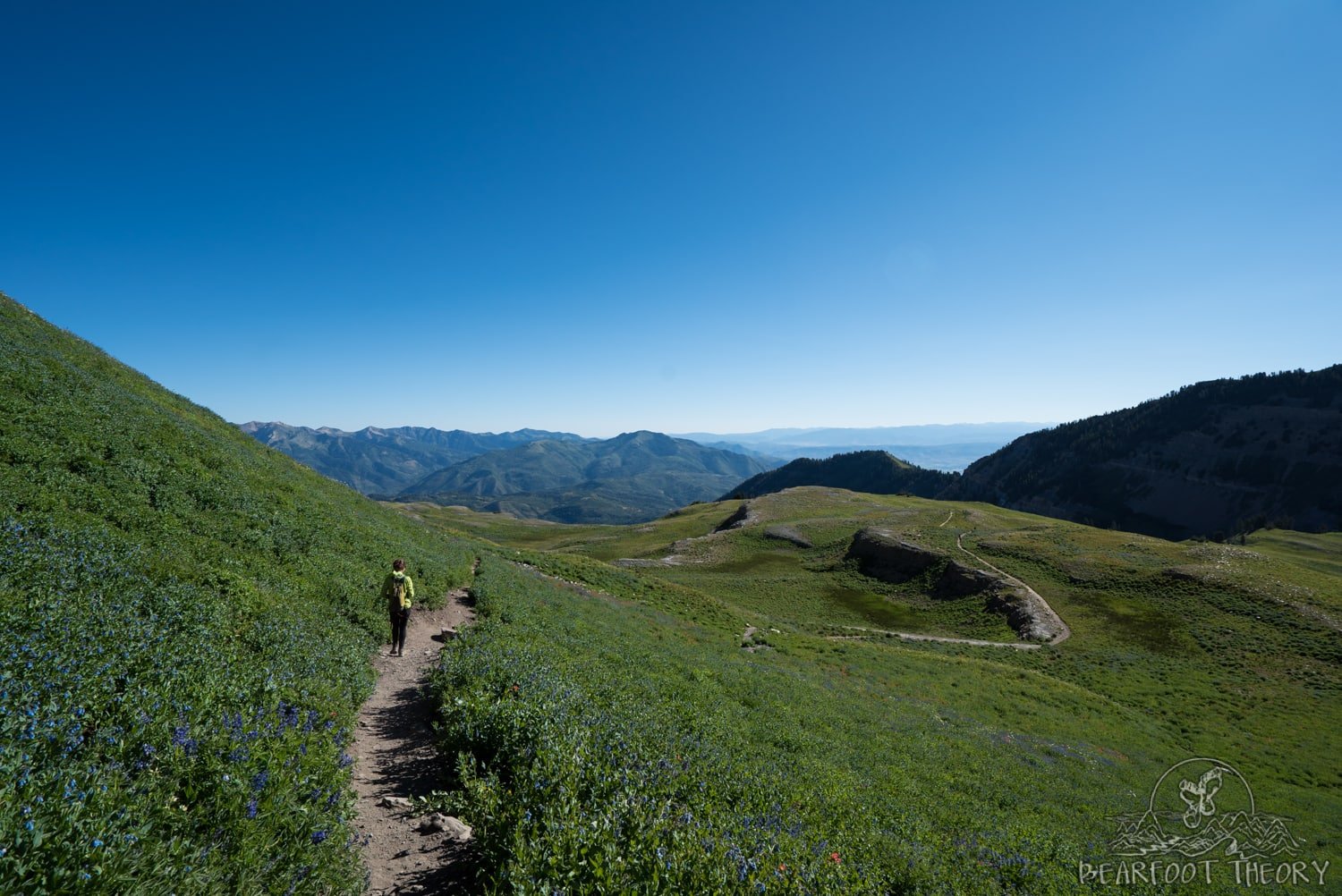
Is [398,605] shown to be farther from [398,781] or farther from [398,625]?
[398,781]

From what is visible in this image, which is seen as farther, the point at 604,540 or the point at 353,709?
the point at 604,540

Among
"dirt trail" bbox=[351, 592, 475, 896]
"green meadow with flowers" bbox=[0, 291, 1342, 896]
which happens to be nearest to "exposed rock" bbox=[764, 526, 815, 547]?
"green meadow with flowers" bbox=[0, 291, 1342, 896]

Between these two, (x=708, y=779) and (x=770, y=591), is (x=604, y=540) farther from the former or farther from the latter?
(x=708, y=779)

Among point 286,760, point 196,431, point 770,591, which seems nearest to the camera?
point 286,760

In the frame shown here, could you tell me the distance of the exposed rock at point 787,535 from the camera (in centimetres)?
8212

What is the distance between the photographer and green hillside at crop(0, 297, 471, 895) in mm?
4047

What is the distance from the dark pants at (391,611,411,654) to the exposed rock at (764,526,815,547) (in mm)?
72253

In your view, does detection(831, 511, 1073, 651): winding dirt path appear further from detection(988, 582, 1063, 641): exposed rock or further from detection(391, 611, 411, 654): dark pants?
detection(391, 611, 411, 654): dark pants

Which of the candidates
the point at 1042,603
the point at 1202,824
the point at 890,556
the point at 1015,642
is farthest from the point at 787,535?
the point at 1202,824

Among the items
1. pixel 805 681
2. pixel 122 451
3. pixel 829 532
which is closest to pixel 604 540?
pixel 829 532

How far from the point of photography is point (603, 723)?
912cm

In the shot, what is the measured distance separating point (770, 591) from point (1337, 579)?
58.2 metres

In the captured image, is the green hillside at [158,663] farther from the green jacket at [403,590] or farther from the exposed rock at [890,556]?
the exposed rock at [890,556]

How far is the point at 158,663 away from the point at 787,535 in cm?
8362
